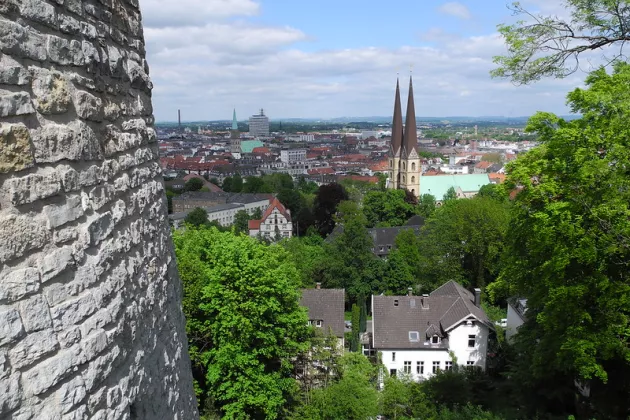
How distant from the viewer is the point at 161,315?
3357mm

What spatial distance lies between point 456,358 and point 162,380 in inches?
670

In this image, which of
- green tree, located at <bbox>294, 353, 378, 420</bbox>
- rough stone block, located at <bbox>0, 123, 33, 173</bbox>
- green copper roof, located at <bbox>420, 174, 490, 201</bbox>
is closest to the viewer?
rough stone block, located at <bbox>0, 123, 33, 173</bbox>

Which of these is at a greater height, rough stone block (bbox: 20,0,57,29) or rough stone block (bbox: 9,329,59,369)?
rough stone block (bbox: 20,0,57,29)

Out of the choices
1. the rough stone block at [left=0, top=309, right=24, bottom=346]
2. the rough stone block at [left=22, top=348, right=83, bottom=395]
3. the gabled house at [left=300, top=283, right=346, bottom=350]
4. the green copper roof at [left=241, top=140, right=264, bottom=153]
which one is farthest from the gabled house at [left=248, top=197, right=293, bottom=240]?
the green copper roof at [left=241, top=140, right=264, bottom=153]

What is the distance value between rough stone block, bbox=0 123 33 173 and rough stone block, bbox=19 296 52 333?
534 mm

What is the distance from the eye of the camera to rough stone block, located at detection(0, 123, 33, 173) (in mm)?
1841

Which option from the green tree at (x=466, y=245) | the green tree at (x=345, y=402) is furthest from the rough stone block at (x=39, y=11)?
the green tree at (x=466, y=245)

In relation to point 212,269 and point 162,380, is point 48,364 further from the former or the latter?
point 212,269

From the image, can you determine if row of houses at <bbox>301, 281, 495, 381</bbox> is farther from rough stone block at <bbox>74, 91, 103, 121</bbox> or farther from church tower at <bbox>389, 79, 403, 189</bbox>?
church tower at <bbox>389, 79, 403, 189</bbox>

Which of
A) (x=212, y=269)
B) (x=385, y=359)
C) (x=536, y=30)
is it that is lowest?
(x=385, y=359)

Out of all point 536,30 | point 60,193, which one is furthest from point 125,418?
point 536,30

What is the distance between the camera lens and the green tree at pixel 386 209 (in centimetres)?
4384

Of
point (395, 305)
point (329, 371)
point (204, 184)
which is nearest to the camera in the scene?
point (329, 371)

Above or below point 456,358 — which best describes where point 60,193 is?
above
